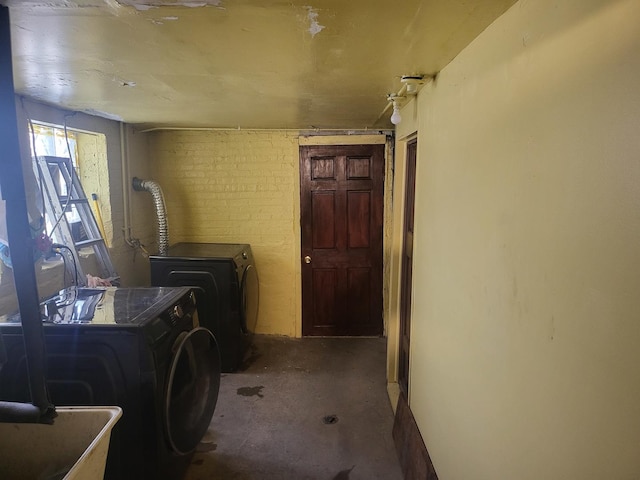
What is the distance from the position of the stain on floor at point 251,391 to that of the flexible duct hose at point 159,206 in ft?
4.49

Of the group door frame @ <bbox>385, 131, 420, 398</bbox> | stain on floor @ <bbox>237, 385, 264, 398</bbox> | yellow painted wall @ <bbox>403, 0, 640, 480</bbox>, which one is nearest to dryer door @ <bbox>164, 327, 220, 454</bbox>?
stain on floor @ <bbox>237, 385, 264, 398</bbox>

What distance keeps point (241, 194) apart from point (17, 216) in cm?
301

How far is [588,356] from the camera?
0.77 meters

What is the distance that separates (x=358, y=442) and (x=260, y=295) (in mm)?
1955

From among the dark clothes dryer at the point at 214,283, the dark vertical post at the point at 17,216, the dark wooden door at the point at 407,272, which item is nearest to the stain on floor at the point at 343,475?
the dark wooden door at the point at 407,272

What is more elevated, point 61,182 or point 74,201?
point 61,182

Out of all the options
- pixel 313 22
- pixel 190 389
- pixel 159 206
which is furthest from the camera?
pixel 159 206

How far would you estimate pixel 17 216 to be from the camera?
1050mm

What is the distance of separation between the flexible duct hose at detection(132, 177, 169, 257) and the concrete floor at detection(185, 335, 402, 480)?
1.31m

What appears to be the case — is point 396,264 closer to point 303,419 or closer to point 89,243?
point 303,419

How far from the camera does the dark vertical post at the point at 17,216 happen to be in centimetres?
100

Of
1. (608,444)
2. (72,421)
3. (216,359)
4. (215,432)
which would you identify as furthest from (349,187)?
Result: (608,444)

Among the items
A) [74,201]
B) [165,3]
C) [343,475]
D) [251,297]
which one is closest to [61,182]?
[74,201]

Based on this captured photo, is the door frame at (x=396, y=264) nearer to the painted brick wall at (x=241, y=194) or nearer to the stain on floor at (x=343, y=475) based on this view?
the stain on floor at (x=343, y=475)
